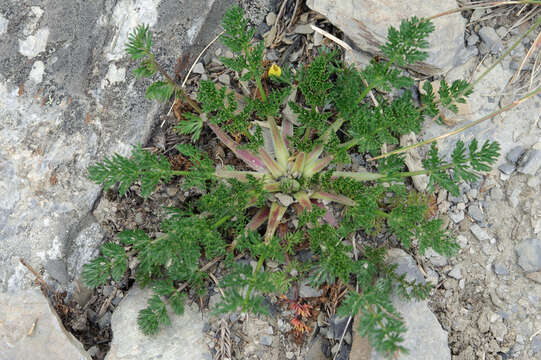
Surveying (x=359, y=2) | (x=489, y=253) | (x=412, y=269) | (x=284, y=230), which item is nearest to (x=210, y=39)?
(x=359, y=2)

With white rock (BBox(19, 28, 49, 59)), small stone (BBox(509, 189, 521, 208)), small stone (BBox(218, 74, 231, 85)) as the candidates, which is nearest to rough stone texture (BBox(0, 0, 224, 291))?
white rock (BBox(19, 28, 49, 59))

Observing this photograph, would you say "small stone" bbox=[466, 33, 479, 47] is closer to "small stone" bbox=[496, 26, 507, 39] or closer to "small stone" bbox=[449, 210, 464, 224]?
"small stone" bbox=[496, 26, 507, 39]

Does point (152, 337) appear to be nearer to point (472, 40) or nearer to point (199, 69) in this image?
point (199, 69)

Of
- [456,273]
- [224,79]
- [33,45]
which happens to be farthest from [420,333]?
[33,45]

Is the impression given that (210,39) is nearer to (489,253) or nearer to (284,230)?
(284,230)

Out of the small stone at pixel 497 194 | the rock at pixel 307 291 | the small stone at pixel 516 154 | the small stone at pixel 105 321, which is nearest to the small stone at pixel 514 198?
the small stone at pixel 497 194

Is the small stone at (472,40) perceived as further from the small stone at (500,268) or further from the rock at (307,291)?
the rock at (307,291)
